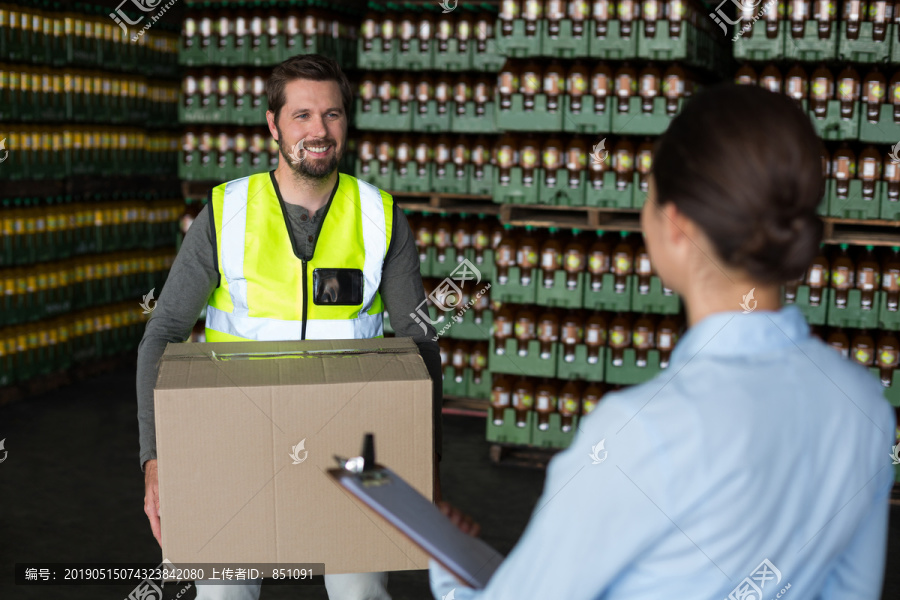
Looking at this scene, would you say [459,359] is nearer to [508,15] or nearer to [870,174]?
[508,15]

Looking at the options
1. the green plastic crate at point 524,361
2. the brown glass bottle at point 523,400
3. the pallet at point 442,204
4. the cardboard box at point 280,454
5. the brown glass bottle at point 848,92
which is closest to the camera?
the cardboard box at point 280,454

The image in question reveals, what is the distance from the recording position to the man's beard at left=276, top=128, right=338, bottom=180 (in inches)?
102

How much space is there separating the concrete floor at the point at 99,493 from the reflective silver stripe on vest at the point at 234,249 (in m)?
1.94

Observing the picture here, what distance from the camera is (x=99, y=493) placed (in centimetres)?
517

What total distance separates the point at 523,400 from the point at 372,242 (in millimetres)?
3234

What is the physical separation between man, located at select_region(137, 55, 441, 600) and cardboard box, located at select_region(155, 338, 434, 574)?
536 mm

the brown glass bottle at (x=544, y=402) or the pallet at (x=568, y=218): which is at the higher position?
the pallet at (x=568, y=218)

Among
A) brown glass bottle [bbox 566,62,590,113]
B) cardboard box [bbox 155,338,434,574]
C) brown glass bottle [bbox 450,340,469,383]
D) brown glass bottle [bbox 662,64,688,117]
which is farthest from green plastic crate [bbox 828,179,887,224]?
cardboard box [bbox 155,338,434,574]

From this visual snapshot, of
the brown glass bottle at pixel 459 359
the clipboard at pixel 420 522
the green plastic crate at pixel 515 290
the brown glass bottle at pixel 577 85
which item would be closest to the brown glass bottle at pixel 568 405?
the green plastic crate at pixel 515 290

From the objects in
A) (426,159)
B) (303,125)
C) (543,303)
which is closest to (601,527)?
(303,125)

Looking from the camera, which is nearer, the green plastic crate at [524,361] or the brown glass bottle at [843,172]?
the brown glass bottle at [843,172]

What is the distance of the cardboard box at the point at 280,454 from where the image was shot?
1.67 meters

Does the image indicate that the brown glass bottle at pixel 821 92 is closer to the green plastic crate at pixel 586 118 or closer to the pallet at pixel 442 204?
the green plastic crate at pixel 586 118

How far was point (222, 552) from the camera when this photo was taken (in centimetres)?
174
